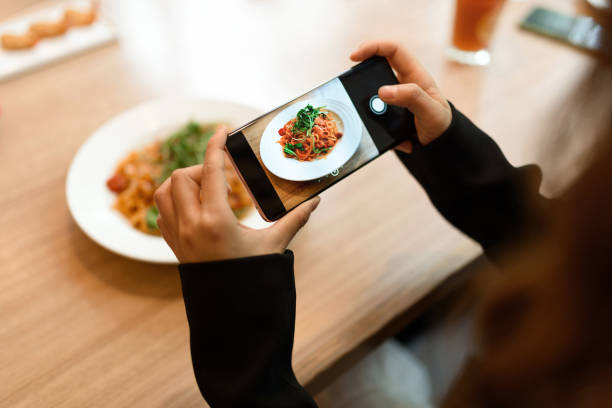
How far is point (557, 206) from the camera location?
36 cm

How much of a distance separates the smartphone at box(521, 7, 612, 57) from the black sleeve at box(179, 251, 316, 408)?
2.84 feet

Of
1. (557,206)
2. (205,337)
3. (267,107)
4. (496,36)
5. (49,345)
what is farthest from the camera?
(496,36)

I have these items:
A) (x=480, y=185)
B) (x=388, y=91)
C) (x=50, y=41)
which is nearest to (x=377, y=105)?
(x=388, y=91)

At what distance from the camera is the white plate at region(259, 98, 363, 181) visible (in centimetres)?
60

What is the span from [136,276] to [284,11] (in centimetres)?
75

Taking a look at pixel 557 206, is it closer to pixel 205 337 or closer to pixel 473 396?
pixel 473 396

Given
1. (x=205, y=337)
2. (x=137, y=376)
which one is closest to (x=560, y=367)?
(x=205, y=337)

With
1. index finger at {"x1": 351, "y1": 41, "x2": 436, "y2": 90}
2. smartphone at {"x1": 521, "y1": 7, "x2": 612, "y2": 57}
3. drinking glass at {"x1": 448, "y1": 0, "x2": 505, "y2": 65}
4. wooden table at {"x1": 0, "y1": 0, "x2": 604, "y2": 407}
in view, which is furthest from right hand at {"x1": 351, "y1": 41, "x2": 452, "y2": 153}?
smartphone at {"x1": 521, "y1": 7, "x2": 612, "y2": 57}

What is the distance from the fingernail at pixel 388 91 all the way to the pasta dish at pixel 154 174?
0.28 m

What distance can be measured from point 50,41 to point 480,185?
974 millimetres

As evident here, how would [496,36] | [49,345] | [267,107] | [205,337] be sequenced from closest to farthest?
[205,337]
[49,345]
[267,107]
[496,36]

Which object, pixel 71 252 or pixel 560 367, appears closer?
pixel 560 367

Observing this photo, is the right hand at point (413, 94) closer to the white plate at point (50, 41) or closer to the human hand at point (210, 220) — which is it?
the human hand at point (210, 220)

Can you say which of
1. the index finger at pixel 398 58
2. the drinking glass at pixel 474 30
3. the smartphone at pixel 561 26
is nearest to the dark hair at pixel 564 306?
the index finger at pixel 398 58
